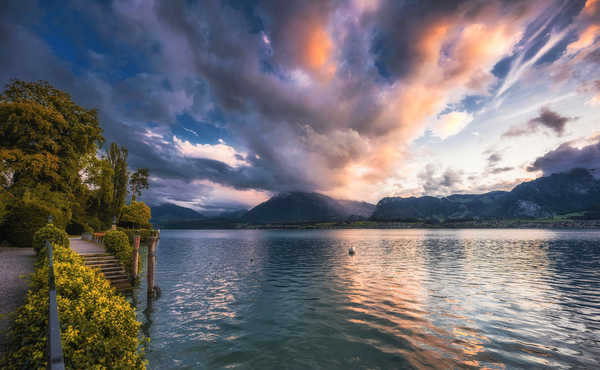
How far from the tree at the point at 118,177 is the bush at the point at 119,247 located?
46.9 meters

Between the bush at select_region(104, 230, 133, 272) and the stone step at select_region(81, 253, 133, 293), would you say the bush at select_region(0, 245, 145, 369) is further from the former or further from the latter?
the bush at select_region(104, 230, 133, 272)

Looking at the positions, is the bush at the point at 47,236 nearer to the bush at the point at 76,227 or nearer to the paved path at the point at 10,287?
the paved path at the point at 10,287

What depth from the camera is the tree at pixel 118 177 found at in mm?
62438

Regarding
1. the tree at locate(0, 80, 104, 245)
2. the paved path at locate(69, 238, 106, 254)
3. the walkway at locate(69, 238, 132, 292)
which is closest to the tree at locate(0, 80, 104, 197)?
the tree at locate(0, 80, 104, 245)

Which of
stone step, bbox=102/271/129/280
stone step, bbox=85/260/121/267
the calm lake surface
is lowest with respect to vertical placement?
the calm lake surface

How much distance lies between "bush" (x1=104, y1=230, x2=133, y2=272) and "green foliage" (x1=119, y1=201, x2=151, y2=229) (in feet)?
168

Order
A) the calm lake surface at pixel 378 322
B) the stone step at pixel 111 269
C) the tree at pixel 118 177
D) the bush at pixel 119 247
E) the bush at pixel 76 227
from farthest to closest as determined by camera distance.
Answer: the tree at pixel 118 177
the bush at pixel 76 227
the bush at pixel 119 247
the stone step at pixel 111 269
the calm lake surface at pixel 378 322

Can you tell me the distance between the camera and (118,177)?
208 ft

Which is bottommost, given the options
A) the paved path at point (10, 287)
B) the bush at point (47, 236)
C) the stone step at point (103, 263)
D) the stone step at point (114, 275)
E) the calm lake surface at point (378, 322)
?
the calm lake surface at point (378, 322)

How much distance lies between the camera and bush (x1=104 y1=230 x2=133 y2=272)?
23.1 meters

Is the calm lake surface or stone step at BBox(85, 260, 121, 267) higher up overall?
stone step at BBox(85, 260, 121, 267)

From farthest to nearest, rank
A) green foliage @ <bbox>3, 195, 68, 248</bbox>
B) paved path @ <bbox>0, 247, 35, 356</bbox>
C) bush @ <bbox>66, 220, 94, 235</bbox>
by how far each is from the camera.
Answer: bush @ <bbox>66, 220, 94, 235</bbox>, green foliage @ <bbox>3, 195, 68, 248</bbox>, paved path @ <bbox>0, 247, 35, 356</bbox>

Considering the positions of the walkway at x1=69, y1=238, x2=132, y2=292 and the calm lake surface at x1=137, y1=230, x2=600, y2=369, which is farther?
the walkway at x1=69, y1=238, x2=132, y2=292

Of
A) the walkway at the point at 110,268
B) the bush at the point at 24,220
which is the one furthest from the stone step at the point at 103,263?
the bush at the point at 24,220
